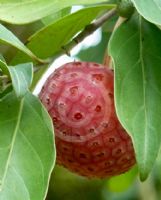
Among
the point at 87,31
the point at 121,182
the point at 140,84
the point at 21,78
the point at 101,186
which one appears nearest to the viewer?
the point at 21,78

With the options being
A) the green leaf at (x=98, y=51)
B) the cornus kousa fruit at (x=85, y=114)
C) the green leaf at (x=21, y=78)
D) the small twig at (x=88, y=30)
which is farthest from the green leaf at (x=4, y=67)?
the green leaf at (x=98, y=51)

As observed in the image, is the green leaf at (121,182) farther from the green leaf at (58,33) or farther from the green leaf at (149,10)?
the green leaf at (149,10)

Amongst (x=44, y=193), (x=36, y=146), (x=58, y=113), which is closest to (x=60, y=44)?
(x=58, y=113)

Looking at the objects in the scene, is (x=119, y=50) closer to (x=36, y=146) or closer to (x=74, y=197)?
(x=36, y=146)

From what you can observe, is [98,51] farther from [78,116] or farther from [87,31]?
[78,116]

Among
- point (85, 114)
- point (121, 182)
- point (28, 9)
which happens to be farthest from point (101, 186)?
point (28, 9)

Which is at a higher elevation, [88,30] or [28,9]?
[28,9]

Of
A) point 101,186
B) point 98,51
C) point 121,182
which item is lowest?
point 101,186

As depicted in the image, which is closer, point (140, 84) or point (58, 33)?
point (140, 84)

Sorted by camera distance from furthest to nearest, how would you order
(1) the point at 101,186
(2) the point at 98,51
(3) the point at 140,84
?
(1) the point at 101,186 < (2) the point at 98,51 < (3) the point at 140,84
